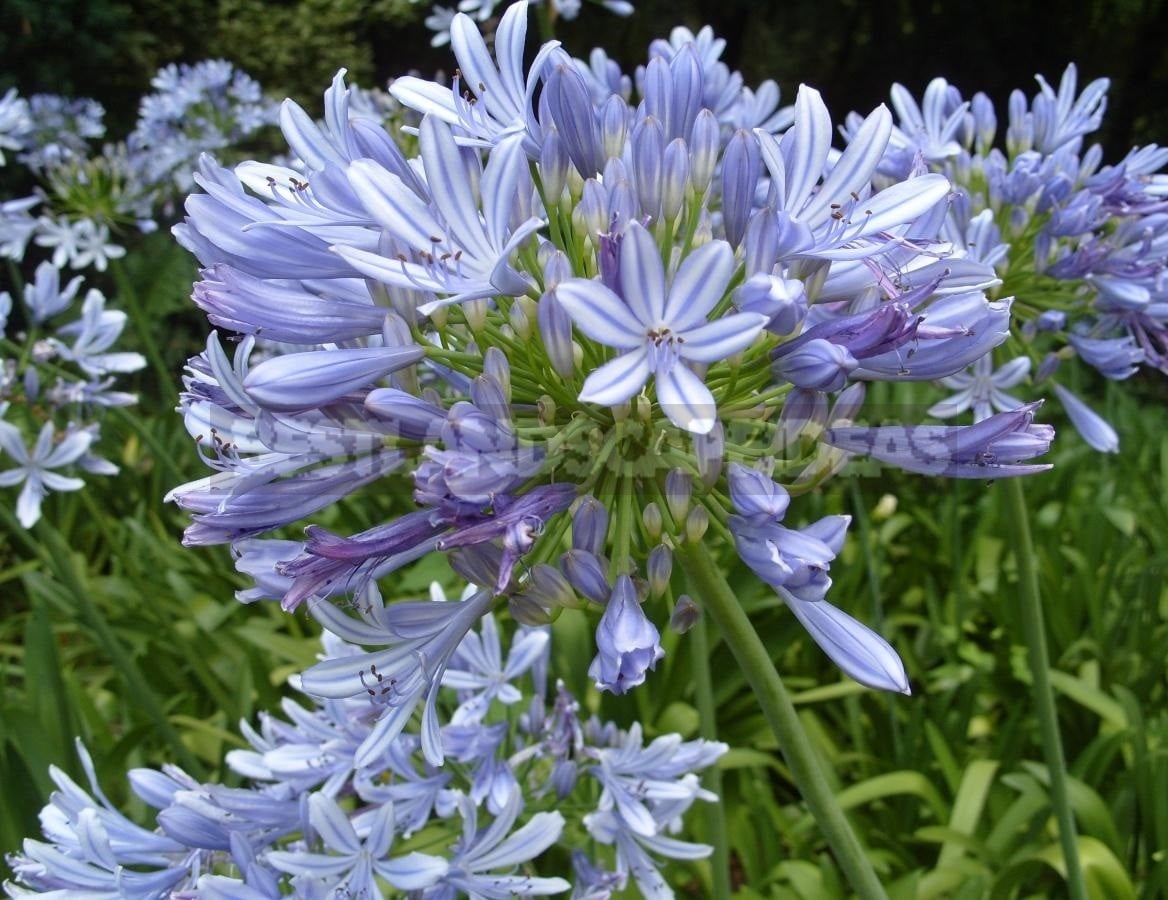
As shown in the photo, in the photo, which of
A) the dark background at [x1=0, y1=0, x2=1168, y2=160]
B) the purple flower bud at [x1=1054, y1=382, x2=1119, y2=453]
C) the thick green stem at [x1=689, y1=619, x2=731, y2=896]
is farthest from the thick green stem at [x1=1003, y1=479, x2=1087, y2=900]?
the dark background at [x1=0, y1=0, x2=1168, y2=160]

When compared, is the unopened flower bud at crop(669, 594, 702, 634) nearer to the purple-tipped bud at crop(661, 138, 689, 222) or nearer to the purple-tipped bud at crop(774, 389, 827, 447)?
the purple-tipped bud at crop(774, 389, 827, 447)

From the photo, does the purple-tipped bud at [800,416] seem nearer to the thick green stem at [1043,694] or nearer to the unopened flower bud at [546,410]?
the unopened flower bud at [546,410]

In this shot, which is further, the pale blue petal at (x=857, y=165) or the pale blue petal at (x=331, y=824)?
the pale blue petal at (x=331, y=824)

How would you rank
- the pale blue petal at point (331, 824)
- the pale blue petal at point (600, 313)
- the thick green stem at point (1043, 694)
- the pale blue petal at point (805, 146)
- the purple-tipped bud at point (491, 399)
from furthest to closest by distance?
the thick green stem at point (1043, 694), the pale blue petal at point (331, 824), the pale blue petal at point (805, 146), the purple-tipped bud at point (491, 399), the pale blue petal at point (600, 313)

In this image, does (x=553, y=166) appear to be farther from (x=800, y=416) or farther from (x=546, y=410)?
(x=800, y=416)

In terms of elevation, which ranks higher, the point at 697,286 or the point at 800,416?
the point at 697,286

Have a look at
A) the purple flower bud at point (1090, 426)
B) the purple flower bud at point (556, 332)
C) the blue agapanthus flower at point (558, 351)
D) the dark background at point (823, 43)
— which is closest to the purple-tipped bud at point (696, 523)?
the blue agapanthus flower at point (558, 351)

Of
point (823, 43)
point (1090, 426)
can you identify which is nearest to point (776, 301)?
point (1090, 426)
